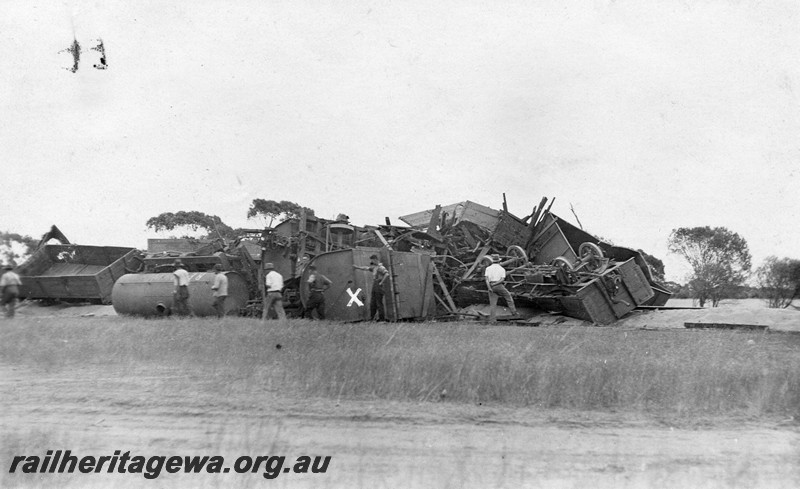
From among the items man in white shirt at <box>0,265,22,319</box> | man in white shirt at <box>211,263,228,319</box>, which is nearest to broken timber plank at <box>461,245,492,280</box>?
man in white shirt at <box>211,263,228,319</box>

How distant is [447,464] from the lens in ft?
16.1

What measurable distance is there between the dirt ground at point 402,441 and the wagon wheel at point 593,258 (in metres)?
11.6

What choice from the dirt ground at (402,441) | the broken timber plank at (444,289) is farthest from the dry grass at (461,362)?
the broken timber plank at (444,289)

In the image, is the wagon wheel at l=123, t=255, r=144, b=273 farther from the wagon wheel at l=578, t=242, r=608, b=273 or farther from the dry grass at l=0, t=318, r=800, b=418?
the wagon wheel at l=578, t=242, r=608, b=273

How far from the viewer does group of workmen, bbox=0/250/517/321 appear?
15781 millimetres

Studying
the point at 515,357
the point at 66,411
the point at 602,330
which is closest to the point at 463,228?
the point at 602,330

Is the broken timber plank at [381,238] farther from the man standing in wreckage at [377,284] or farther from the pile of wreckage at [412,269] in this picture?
the man standing in wreckage at [377,284]

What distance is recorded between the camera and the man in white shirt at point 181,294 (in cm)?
1755

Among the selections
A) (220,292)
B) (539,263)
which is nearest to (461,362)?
(220,292)

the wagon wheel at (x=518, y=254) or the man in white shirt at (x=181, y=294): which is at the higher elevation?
the wagon wheel at (x=518, y=254)

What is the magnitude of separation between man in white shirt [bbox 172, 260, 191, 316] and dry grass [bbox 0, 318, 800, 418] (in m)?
4.01

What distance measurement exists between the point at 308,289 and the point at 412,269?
269cm

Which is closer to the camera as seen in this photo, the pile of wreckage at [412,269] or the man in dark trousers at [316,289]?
the man in dark trousers at [316,289]

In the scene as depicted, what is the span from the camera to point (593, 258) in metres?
18.3
